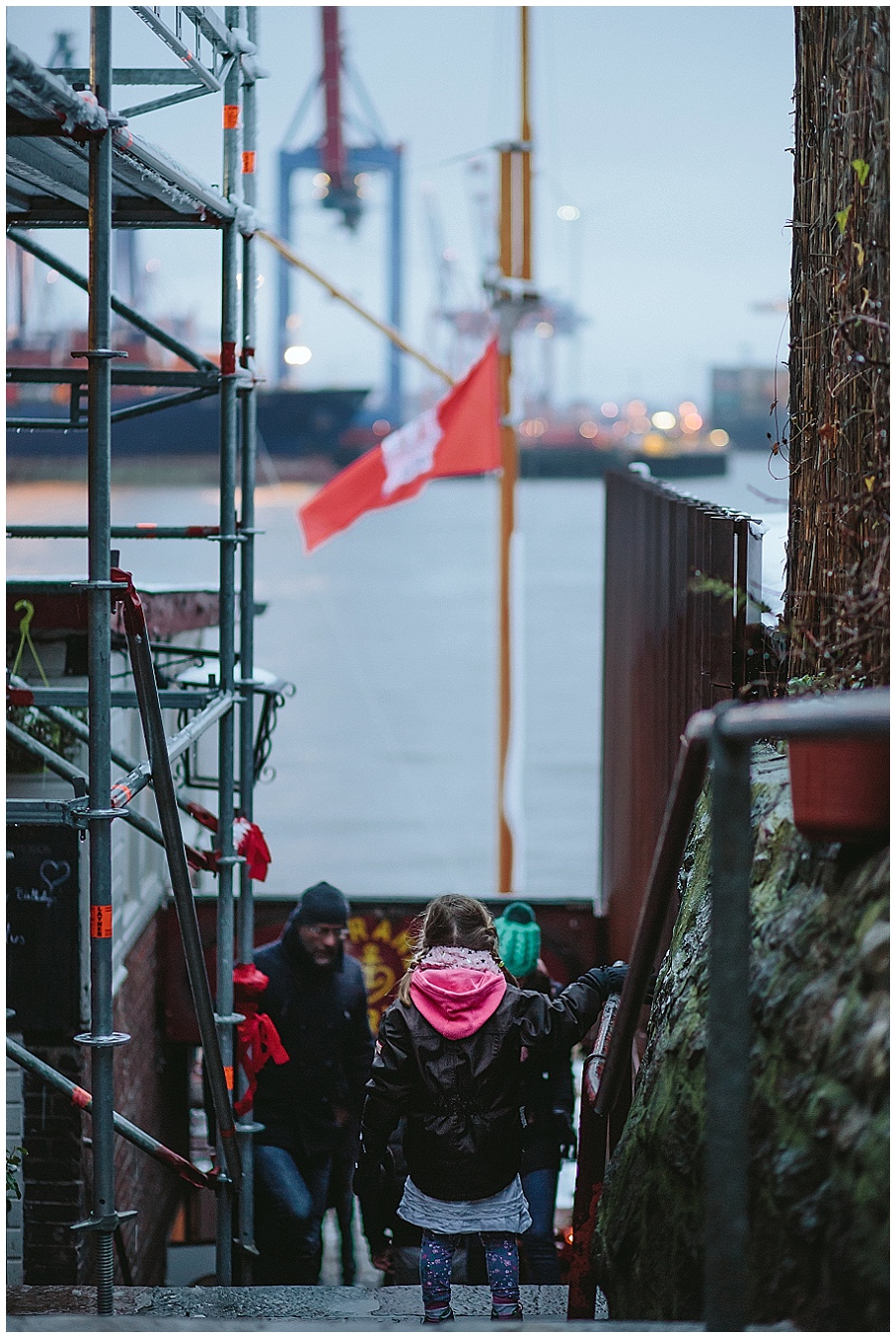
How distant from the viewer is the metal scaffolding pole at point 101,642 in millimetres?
3598

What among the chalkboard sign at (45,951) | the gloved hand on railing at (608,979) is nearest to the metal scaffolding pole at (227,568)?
the chalkboard sign at (45,951)

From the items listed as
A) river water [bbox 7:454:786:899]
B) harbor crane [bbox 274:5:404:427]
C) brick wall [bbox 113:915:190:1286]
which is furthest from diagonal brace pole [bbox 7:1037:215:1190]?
harbor crane [bbox 274:5:404:427]

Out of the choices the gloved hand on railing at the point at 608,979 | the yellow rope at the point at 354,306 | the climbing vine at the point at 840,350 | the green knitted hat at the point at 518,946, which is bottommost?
the green knitted hat at the point at 518,946

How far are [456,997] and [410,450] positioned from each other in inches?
272

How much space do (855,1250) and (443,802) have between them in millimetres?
18635

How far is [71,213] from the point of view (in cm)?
495

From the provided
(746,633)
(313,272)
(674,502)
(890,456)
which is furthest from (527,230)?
(890,456)

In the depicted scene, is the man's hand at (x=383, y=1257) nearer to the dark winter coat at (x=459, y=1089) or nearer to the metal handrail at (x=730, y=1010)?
the dark winter coat at (x=459, y=1089)

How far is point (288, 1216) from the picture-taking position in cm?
531

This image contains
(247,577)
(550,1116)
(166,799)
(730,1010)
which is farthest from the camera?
(247,577)

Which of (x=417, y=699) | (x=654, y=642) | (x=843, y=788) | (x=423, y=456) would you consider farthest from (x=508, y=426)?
(x=417, y=699)

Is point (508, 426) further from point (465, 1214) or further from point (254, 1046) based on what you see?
point (465, 1214)

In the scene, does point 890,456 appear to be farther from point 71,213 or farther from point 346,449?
point 346,449

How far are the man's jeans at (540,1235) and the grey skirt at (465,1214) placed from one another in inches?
59.8
